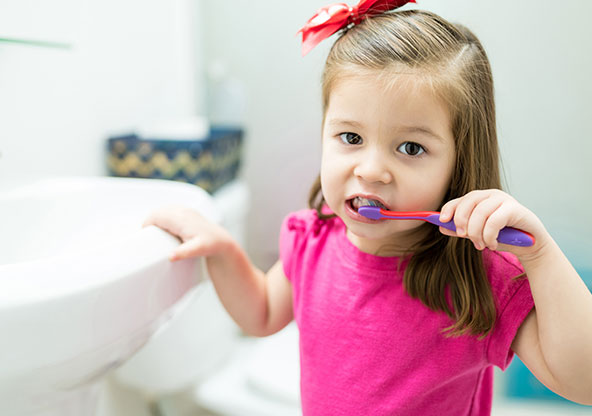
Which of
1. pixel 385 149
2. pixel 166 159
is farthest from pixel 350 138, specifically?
pixel 166 159

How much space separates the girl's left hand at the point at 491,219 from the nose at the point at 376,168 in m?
0.06

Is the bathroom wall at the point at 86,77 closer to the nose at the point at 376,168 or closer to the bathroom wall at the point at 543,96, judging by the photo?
the bathroom wall at the point at 543,96

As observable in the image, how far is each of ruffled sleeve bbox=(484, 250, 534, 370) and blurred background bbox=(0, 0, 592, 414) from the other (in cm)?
31

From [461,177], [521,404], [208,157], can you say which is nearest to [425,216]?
[461,177]

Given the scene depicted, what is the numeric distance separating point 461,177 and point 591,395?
0.23 m

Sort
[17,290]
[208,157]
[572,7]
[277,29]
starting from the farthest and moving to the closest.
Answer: [277,29], [208,157], [572,7], [17,290]

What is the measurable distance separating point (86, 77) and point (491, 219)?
0.76 meters

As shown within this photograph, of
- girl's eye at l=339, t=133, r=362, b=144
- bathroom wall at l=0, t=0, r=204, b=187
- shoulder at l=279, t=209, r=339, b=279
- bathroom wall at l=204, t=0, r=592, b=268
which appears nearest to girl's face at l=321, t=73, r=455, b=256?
girl's eye at l=339, t=133, r=362, b=144

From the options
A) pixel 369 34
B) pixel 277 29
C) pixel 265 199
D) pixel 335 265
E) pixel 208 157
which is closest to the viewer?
pixel 369 34

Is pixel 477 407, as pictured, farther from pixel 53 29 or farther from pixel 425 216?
pixel 53 29

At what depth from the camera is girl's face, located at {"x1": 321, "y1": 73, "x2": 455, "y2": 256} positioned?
18.0 inches

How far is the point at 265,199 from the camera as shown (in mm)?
1251

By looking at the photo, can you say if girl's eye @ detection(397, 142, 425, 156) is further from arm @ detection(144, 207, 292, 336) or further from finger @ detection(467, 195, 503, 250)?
arm @ detection(144, 207, 292, 336)

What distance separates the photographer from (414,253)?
1.79 feet
